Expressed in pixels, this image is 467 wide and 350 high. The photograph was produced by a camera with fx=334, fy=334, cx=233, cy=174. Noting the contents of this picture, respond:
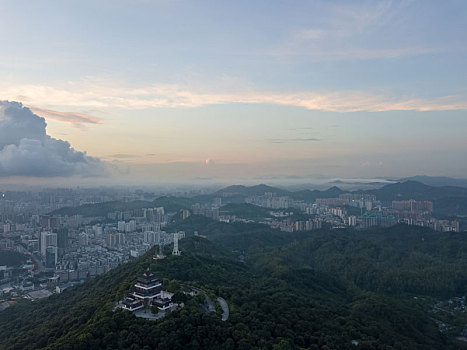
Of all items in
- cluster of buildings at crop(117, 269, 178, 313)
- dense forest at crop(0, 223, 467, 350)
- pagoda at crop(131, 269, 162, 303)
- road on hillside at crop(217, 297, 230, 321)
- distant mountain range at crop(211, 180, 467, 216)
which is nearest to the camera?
dense forest at crop(0, 223, 467, 350)

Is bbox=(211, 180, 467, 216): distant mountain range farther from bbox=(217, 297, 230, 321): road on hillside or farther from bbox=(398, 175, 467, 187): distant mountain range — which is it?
bbox=(217, 297, 230, 321): road on hillside

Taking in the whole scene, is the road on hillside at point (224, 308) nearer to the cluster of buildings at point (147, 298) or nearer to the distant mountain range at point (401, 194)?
the cluster of buildings at point (147, 298)

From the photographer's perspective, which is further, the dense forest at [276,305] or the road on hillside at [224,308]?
the road on hillside at [224,308]

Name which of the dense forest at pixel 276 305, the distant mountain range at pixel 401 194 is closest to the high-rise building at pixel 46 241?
the dense forest at pixel 276 305

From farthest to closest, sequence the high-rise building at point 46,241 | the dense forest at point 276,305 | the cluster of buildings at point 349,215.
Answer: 1. the cluster of buildings at point 349,215
2. the high-rise building at point 46,241
3. the dense forest at point 276,305

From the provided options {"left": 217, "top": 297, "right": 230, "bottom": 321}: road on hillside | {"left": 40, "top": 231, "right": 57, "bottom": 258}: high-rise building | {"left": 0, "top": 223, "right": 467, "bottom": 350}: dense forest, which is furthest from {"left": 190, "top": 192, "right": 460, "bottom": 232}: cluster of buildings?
{"left": 217, "top": 297, "right": 230, "bottom": 321}: road on hillside

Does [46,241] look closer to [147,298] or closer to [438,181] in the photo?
[147,298]

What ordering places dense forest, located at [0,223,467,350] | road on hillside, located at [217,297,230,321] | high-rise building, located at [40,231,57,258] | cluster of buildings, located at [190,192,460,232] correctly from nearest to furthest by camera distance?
dense forest, located at [0,223,467,350] < road on hillside, located at [217,297,230,321] < high-rise building, located at [40,231,57,258] < cluster of buildings, located at [190,192,460,232]

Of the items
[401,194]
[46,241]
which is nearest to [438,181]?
[401,194]
